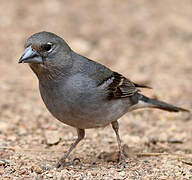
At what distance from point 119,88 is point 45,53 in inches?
66.0

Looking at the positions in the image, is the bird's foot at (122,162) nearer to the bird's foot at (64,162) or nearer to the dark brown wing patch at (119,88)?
the bird's foot at (64,162)

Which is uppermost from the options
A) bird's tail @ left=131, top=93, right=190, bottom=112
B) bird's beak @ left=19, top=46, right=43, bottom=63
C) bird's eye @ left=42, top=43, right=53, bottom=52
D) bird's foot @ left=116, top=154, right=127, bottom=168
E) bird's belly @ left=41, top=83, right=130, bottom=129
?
bird's eye @ left=42, top=43, right=53, bottom=52

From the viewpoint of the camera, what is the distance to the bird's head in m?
5.73

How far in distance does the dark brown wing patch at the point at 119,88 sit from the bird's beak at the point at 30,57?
4.40 feet

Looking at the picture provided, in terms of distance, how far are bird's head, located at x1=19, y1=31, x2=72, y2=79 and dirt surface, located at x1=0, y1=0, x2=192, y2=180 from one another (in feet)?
4.70

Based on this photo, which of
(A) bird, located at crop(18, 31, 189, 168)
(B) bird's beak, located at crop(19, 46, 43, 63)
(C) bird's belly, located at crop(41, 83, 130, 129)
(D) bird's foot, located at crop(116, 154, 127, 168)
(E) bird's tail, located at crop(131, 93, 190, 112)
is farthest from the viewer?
(E) bird's tail, located at crop(131, 93, 190, 112)

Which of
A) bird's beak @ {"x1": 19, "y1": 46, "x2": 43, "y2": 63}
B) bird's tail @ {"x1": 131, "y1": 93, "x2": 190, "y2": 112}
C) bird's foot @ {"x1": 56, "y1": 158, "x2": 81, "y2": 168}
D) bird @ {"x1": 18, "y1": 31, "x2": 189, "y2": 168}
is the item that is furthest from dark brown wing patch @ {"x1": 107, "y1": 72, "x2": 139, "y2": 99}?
bird's beak @ {"x1": 19, "y1": 46, "x2": 43, "y2": 63}

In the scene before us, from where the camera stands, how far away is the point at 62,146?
25.0 feet

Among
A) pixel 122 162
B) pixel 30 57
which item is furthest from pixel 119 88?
pixel 30 57

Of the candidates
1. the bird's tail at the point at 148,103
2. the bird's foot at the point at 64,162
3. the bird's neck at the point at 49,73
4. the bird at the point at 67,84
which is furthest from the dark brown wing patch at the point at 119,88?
the bird's foot at the point at 64,162

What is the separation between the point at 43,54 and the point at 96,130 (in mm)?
2958

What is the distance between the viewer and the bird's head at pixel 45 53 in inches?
226

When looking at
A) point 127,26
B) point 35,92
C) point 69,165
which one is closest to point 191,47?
point 127,26

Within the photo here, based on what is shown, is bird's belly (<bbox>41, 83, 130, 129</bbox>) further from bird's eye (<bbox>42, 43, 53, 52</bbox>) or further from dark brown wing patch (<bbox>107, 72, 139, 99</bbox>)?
bird's eye (<bbox>42, 43, 53, 52</bbox>)
